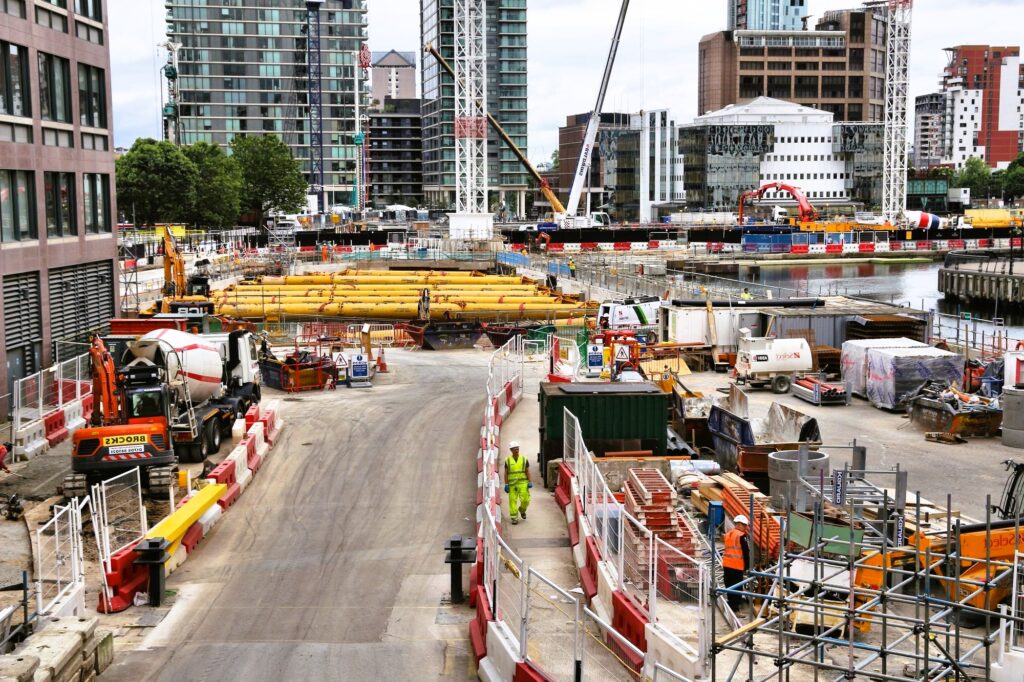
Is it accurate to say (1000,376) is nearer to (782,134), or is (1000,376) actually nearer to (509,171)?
(782,134)

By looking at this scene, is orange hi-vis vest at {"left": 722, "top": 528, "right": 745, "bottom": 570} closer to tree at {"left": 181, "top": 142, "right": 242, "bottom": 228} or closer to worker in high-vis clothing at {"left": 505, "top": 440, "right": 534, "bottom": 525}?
worker in high-vis clothing at {"left": 505, "top": 440, "right": 534, "bottom": 525}

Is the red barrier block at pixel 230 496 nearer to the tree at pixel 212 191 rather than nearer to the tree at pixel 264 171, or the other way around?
the tree at pixel 212 191

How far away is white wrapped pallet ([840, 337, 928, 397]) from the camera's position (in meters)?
34.5

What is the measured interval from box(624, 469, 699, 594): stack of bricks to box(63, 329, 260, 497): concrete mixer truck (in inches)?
349

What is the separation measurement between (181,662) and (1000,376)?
26300 millimetres

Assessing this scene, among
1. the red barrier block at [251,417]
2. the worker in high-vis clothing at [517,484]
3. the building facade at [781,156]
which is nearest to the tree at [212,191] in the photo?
the red barrier block at [251,417]

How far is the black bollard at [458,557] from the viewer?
16.9 m

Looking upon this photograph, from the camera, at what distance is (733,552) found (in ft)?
54.4

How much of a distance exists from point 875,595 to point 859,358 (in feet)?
78.8

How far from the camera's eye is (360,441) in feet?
92.5

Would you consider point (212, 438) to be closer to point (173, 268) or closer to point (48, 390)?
point (48, 390)

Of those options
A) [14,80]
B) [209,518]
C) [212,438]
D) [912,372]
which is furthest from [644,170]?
[209,518]

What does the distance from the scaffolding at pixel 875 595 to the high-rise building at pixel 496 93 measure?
17034 cm

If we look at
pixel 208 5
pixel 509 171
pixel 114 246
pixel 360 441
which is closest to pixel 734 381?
pixel 360 441
